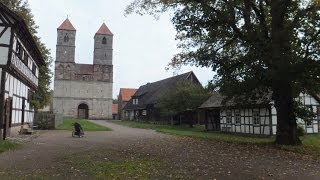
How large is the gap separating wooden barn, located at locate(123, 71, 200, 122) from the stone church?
1224 cm

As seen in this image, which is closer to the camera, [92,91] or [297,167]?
[297,167]

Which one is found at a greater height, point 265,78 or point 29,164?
point 265,78

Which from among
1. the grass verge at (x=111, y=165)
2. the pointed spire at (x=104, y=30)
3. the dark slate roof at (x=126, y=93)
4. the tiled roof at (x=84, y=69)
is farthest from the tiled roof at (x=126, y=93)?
the grass verge at (x=111, y=165)

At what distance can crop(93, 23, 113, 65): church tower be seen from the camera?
96750 mm

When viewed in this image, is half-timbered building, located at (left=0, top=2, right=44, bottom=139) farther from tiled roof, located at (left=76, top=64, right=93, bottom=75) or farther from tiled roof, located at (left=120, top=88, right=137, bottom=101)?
tiled roof, located at (left=120, top=88, right=137, bottom=101)

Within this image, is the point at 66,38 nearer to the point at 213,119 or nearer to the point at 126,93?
the point at 126,93

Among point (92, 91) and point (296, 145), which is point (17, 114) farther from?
point (92, 91)

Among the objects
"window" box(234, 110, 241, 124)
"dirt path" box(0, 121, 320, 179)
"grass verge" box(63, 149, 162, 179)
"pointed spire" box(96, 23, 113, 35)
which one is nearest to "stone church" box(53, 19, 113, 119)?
"pointed spire" box(96, 23, 113, 35)

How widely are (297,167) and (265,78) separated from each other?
8677 millimetres

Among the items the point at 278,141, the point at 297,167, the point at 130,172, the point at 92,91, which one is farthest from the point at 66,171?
the point at 92,91

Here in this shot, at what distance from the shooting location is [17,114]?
2784 cm

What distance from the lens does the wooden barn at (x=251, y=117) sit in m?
33.5

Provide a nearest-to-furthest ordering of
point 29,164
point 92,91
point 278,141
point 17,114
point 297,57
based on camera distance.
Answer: point 29,164, point 297,57, point 278,141, point 17,114, point 92,91

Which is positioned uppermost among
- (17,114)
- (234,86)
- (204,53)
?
(204,53)
